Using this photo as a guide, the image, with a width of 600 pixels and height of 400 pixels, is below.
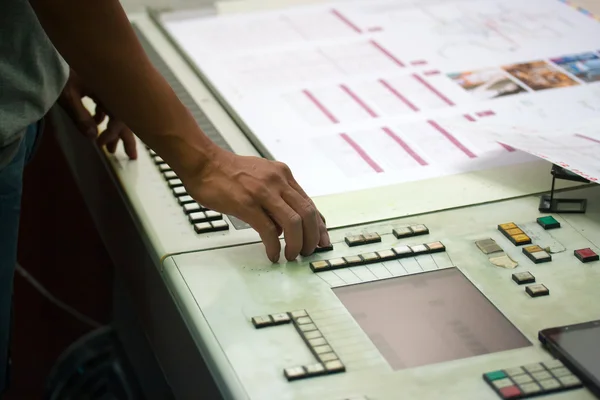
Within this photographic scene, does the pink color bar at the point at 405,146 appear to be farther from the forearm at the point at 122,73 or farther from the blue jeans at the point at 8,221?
the blue jeans at the point at 8,221

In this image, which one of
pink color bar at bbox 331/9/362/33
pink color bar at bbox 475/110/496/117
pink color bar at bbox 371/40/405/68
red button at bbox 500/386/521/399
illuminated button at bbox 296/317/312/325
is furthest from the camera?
pink color bar at bbox 331/9/362/33

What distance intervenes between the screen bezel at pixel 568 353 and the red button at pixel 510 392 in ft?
0.19

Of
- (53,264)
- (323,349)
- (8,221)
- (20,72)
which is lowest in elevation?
(53,264)

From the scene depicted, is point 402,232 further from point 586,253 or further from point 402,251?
point 586,253

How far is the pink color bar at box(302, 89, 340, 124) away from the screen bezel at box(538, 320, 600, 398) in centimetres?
56

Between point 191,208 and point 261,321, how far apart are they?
0.82 ft

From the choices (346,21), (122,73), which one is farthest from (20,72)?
(346,21)

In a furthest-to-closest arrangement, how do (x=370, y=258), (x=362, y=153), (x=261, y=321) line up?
1. (x=362, y=153)
2. (x=370, y=258)
3. (x=261, y=321)

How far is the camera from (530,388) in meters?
0.76

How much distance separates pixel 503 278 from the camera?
36.5 inches

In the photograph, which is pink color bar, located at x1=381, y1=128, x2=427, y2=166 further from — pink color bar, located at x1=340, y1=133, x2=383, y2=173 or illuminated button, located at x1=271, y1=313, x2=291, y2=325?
illuminated button, located at x1=271, y1=313, x2=291, y2=325

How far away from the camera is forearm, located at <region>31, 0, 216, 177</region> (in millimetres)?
945

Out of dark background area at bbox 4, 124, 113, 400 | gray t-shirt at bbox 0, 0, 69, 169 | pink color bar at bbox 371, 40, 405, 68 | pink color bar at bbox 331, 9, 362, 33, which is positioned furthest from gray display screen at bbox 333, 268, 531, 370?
dark background area at bbox 4, 124, 113, 400

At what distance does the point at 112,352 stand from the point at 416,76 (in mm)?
638
